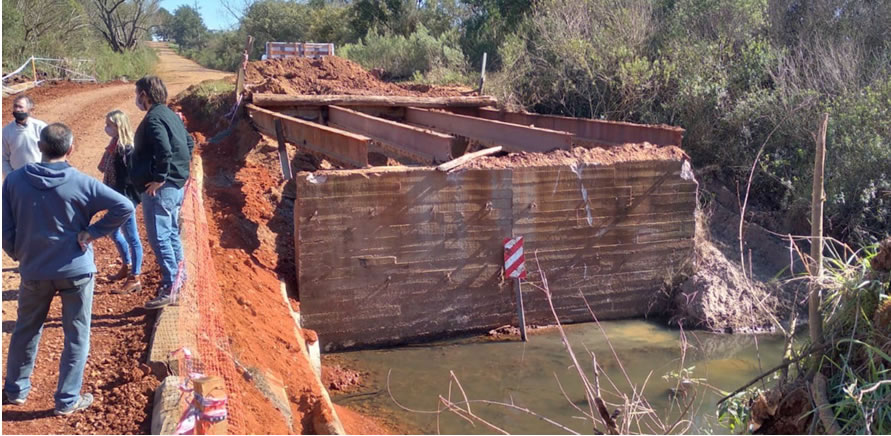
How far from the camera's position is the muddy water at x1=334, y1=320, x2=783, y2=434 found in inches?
322

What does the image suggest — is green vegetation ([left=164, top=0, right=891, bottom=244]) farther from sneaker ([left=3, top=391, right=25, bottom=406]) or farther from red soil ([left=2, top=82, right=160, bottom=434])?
sneaker ([left=3, top=391, right=25, bottom=406])

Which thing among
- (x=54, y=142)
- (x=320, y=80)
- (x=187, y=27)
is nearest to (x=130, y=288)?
(x=54, y=142)

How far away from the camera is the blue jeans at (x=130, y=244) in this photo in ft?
22.4

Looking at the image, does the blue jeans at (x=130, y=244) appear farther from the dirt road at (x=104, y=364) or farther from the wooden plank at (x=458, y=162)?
the wooden plank at (x=458, y=162)

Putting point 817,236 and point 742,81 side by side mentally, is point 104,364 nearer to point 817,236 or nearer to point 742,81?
point 817,236

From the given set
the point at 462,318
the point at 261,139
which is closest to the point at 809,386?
the point at 462,318

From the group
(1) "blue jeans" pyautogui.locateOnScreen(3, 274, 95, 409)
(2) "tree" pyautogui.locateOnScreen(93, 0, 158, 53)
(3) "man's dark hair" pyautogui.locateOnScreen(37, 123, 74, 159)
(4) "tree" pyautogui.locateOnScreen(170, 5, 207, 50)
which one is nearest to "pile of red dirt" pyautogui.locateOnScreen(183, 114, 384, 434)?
(1) "blue jeans" pyautogui.locateOnScreen(3, 274, 95, 409)

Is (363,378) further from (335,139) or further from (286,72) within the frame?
(286,72)

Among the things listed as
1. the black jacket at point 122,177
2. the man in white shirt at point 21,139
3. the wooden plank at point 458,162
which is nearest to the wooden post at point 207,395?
the black jacket at point 122,177

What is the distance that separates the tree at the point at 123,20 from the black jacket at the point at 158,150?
4788 cm

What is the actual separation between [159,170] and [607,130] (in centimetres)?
814

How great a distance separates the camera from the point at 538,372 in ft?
30.5

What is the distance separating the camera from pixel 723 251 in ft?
42.5

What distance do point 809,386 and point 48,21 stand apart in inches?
1352
